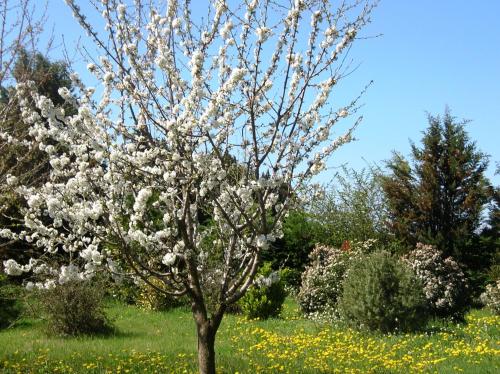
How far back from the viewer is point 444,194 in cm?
1363

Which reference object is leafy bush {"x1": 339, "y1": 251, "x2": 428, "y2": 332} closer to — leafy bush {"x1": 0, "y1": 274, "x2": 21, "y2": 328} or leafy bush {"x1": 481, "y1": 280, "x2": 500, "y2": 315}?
leafy bush {"x1": 481, "y1": 280, "x2": 500, "y2": 315}

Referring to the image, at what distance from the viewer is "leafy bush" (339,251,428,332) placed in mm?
8547

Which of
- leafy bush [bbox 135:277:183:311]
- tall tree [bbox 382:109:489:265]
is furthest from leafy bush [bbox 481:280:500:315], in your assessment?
leafy bush [bbox 135:277:183:311]

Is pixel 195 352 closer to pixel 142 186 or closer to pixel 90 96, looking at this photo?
pixel 142 186

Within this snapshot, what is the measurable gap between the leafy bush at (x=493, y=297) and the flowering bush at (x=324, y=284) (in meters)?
2.94

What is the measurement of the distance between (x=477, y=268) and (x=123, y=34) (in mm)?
11579

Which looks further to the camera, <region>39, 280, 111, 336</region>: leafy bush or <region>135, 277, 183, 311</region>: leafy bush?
<region>135, 277, 183, 311</region>: leafy bush

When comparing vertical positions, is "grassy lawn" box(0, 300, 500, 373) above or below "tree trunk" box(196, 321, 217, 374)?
below

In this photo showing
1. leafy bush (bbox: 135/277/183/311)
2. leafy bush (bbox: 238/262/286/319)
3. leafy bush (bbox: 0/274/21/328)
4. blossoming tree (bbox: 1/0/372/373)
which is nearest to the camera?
blossoming tree (bbox: 1/0/372/373)

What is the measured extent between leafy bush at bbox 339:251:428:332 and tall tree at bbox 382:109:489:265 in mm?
4682

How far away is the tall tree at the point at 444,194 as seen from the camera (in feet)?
43.8

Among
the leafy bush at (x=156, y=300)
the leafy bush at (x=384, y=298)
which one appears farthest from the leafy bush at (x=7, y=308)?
the leafy bush at (x=384, y=298)

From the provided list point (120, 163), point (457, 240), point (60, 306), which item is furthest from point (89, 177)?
point (457, 240)

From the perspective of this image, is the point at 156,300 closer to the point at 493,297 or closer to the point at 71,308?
the point at 71,308
